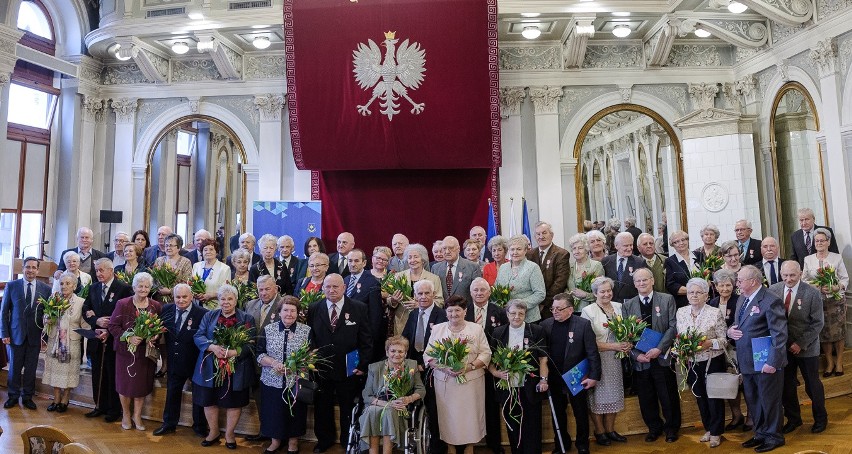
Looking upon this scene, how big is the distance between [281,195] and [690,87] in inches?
249

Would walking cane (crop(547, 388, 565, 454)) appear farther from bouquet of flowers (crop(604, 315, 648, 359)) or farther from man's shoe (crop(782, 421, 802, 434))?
man's shoe (crop(782, 421, 802, 434))

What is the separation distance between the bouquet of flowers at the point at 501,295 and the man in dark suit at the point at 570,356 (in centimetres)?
49

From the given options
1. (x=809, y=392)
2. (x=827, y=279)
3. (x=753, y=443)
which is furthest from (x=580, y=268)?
(x=827, y=279)

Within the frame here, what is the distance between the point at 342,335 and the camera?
4.55 meters

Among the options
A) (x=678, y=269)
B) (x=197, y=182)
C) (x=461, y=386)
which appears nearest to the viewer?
(x=461, y=386)

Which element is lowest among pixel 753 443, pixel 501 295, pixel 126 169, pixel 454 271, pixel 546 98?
pixel 753 443

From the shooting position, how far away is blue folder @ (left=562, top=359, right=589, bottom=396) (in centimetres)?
439

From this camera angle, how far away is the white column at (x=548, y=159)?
8.61 metres

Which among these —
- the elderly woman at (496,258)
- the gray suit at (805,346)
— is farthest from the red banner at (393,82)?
the gray suit at (805,346)

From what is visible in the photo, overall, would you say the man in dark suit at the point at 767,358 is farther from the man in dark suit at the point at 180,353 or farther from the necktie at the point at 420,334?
the man in dark suit at the point at 180,353

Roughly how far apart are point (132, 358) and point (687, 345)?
4.52 metres

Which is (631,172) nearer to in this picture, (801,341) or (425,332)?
(801,341)

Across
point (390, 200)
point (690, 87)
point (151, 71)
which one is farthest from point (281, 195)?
point (690, 87)

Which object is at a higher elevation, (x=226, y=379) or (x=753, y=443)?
(x=226, y=379)
